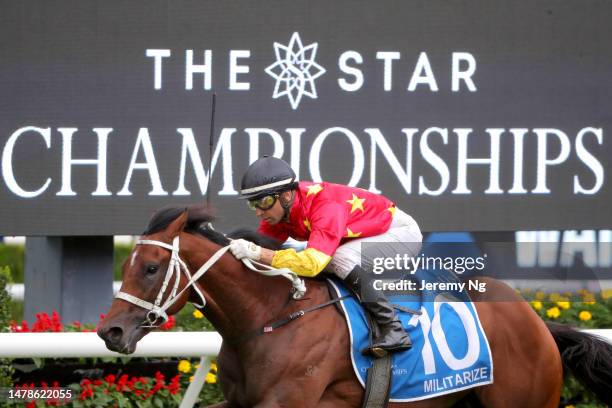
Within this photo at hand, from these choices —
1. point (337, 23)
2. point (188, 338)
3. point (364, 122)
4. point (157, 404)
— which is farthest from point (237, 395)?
point (337, 23)

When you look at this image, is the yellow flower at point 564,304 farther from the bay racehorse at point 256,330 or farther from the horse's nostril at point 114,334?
the horse's nostril at point 114,334

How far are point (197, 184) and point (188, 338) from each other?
3.49 ft

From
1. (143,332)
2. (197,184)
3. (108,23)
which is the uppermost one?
(108,23)

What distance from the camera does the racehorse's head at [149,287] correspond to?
3.30 meters

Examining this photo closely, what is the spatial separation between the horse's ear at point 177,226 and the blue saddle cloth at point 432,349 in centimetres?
70

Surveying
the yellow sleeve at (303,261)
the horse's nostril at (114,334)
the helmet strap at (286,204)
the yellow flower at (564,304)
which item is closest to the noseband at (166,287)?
the horse's nostril at (114,334)

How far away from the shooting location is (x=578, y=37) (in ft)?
17.8

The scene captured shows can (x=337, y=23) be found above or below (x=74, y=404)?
above

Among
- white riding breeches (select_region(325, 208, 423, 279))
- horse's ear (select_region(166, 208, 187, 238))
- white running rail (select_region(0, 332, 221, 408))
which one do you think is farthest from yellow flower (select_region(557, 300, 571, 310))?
horse's ear (select_region(166, 208, 187, 238))

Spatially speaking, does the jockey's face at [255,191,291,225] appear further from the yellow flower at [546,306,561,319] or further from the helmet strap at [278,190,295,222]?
the yellow flower at [546,306,561,319]

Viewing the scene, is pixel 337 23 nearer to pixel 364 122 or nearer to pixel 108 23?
pixel 364 122

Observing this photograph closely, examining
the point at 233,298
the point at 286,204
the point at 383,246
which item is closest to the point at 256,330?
the point at 233,298

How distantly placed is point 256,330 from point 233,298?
0.15 meters

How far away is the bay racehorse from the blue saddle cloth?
0.05 metres
